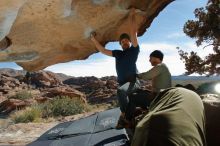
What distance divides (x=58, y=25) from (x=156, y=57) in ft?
5.56

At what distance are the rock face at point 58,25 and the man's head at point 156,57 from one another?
428mm

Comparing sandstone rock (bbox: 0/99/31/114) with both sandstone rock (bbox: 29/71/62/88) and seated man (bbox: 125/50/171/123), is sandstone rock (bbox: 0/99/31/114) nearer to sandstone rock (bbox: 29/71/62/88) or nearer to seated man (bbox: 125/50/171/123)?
sandstone rock (bbox: 29/71/62/88)

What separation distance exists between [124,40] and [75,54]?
2.37 feet

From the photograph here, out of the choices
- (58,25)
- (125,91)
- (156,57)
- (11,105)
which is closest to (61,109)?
(11,105)

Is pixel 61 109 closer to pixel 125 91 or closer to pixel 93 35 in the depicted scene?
pixel 125 91

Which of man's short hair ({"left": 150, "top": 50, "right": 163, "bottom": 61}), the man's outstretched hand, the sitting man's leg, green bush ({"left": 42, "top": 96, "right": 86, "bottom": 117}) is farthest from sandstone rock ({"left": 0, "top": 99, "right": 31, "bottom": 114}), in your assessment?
the man's outstretched hand

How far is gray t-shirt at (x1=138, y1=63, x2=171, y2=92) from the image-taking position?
5742mm

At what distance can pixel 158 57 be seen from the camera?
577cm

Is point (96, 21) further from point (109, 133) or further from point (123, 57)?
point (109, 133)

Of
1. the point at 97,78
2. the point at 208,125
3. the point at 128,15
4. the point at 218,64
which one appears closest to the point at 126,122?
the point at 128,15

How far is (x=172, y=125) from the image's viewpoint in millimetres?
1636

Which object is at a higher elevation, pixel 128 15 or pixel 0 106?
pixel 128 15

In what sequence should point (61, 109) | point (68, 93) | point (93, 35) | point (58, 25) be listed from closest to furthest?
point (58, 25), point (93, 35), point (61, 109), point (68, 93)

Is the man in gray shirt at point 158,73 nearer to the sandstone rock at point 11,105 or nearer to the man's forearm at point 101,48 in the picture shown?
the man's forearm at point 101,48
